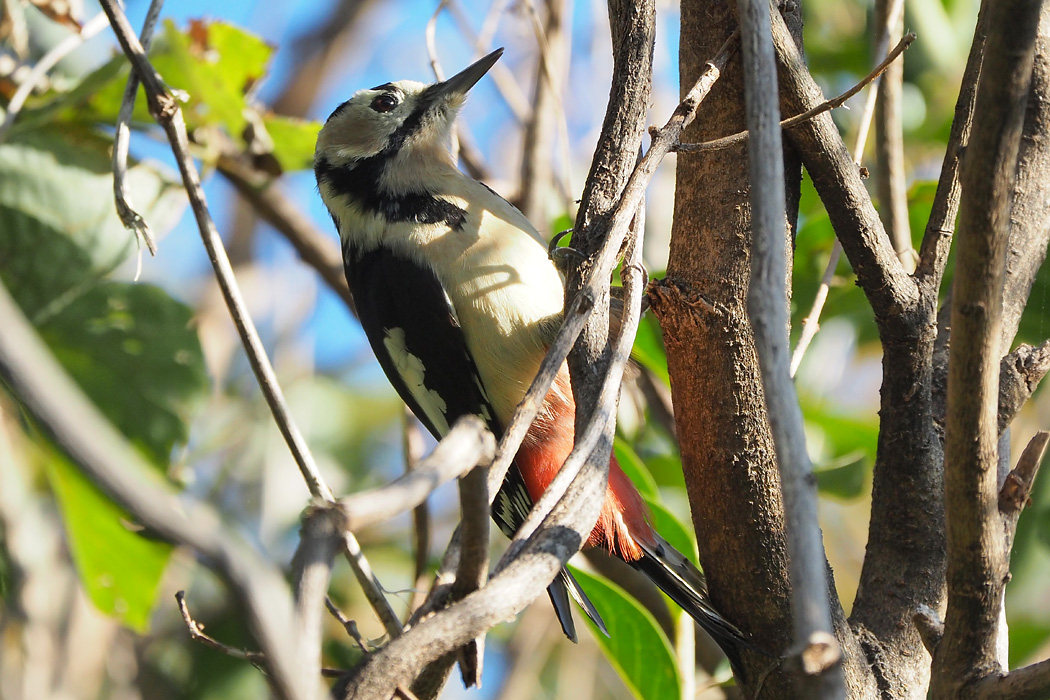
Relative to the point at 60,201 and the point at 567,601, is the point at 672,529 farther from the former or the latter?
the point at 60,201

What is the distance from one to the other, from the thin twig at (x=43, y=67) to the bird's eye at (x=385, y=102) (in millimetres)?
882

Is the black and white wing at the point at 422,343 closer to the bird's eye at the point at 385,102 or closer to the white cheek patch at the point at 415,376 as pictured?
the white cheek patch at the point at 415,376

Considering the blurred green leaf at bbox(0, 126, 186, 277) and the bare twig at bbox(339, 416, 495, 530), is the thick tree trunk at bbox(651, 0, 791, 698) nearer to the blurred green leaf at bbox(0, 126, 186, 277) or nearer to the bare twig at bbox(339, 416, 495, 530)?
the bare twig at bbox(339, 416, 495, 530)

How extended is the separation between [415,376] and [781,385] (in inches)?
81.7

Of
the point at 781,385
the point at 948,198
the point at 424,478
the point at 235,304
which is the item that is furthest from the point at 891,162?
the point at 424,478

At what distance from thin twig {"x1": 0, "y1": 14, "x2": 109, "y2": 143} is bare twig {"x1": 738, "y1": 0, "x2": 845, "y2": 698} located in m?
2.38

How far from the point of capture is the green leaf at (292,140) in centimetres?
340

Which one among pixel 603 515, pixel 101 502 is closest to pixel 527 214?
pixel 603 515

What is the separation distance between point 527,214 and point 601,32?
4.47 ft

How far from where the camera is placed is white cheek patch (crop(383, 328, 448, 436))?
3.01 m

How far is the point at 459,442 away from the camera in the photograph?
3.36ft

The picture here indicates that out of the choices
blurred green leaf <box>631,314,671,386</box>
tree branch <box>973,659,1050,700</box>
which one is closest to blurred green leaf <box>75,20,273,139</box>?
blurred green leaf <box>631,314,671,386</box>

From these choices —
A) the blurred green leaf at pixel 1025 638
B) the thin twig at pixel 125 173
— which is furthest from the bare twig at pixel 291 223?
the blurred green leaf at pixel 1025 638

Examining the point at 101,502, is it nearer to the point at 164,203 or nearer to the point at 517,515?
the point at 164,203
